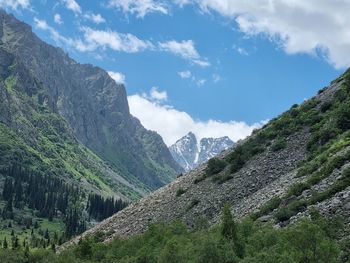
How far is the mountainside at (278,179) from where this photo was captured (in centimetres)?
5720

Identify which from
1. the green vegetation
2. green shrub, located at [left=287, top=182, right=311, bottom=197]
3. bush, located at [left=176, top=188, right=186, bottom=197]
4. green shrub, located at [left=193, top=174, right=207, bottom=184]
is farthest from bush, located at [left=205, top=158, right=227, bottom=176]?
green shrub, located at [left=287, top=182, right=311, bottom=197]

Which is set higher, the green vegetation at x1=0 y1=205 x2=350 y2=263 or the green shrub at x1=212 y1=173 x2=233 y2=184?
the green shrub at x1=212 y1=173 x2=233 y2=184

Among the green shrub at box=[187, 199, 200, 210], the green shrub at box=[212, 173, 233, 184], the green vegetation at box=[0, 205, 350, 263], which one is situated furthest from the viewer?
the green shrub at box=[212, 173, 233, 184]

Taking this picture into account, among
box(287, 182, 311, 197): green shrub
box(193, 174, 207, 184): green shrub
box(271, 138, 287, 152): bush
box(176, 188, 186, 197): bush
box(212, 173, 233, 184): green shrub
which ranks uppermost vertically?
box(271, 138, 287, 152): bush

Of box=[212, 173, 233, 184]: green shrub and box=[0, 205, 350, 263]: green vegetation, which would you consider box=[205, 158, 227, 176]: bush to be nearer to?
box=[212, 173, 233, 184]: green shrub

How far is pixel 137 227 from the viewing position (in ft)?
295

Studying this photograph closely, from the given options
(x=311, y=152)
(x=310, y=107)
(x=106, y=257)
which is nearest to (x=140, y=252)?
(x=106, y=257)

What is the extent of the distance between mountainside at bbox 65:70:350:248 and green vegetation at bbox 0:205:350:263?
3668mm

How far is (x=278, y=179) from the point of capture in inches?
3000

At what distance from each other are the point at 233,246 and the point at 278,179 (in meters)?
28.9

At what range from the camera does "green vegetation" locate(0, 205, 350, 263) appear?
38.1 meters

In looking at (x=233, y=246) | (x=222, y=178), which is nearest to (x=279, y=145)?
(x=222, y=178)

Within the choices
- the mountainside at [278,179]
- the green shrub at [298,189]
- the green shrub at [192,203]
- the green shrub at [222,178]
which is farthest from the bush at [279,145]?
the green shrub at [298,189]

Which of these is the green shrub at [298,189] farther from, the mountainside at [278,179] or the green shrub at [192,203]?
the green shrub at [192,203]
